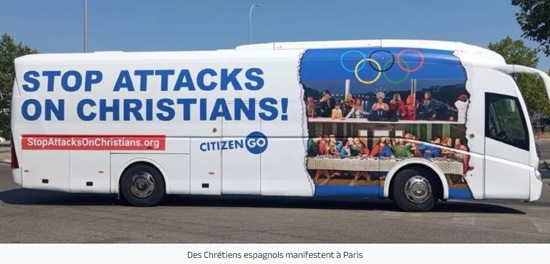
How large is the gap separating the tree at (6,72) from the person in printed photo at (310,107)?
27.3 metres

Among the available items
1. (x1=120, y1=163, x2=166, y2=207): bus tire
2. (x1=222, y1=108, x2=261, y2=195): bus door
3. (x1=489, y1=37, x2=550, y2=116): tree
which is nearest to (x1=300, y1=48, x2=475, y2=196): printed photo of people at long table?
(x1=222, y1=108, x2=261, y2=195): bus door

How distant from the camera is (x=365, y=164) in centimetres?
1091

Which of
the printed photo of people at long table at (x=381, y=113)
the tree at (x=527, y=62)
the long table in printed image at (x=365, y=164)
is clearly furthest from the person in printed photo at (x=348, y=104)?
the tree at (x=527, y=62)

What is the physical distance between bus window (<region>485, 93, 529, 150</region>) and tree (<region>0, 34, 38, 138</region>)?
29622 mm

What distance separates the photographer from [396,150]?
10820 mm

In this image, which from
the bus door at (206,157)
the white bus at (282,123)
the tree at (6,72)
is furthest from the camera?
the tree at (6,72)

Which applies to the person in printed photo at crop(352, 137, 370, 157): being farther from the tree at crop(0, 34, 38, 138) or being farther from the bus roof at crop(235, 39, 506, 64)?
the tree at crop(0, 34, 38, 138)

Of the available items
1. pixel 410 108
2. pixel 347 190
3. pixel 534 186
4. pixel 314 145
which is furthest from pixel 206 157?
pixel 534 186

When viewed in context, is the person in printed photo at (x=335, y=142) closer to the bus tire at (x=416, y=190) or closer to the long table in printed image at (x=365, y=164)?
the long table in printed image at (x=365, y=164)

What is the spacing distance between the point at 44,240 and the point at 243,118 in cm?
440

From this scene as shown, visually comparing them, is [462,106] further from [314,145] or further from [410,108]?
[314,145]

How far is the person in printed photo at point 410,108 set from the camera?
10.8m

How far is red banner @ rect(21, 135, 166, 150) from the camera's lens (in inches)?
454

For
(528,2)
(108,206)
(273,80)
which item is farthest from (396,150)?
(528,2)
